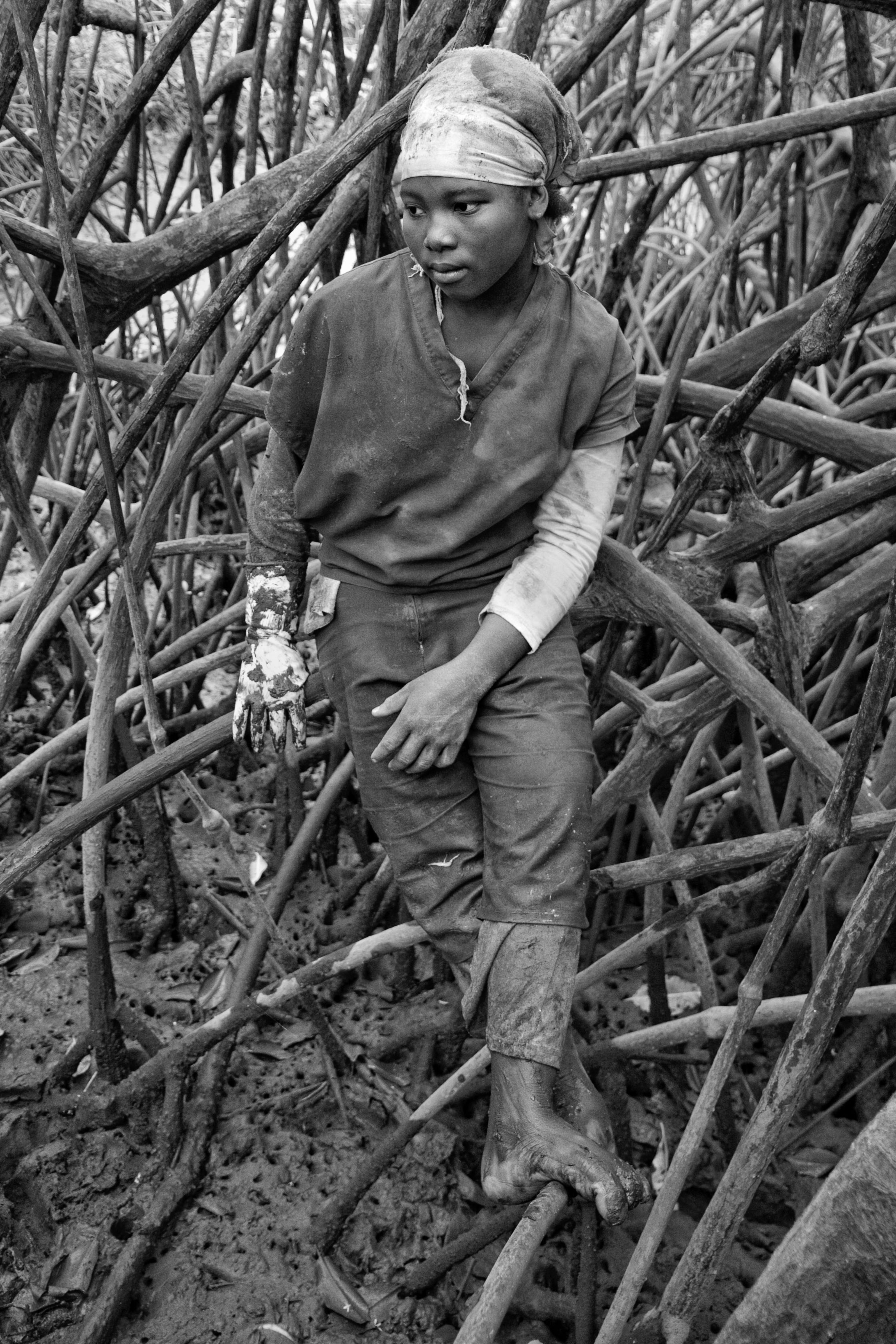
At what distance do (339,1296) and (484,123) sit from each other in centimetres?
163

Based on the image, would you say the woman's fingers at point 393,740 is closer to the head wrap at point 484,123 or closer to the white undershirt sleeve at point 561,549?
the white undershirt sleeve at point 561,549

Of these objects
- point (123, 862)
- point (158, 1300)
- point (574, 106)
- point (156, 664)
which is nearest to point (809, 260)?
point (574, 106)

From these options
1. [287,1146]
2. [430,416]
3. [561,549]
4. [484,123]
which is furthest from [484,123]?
[287,1146]

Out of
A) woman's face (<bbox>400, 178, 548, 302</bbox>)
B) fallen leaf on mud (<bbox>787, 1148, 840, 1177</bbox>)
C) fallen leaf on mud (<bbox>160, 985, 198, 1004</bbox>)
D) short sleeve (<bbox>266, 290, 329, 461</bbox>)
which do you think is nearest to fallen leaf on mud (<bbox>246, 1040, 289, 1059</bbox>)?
fallen leaf on mud (<bbox>160, 985, 198, 1004</bbox>)

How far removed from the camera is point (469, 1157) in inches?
80.2

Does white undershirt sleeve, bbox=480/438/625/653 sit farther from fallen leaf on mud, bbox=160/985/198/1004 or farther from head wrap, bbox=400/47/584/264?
fallen leaf on mud, bbox=160/985/198/1004

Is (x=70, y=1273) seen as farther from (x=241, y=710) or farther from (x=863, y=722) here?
(x=863, y=722)

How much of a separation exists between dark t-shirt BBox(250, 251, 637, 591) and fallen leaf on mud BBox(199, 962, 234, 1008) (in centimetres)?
120

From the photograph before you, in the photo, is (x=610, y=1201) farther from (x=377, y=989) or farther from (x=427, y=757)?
(x=377, y=989)

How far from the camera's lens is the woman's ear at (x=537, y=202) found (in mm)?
1125

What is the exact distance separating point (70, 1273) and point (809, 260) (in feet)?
10.5

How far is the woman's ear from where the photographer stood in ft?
3.69

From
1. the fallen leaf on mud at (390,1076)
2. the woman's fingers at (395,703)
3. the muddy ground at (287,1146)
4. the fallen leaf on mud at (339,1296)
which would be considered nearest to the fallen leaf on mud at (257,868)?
the muddy ground at (287,1146)

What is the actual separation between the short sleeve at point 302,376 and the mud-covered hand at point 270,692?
24 centimetres
